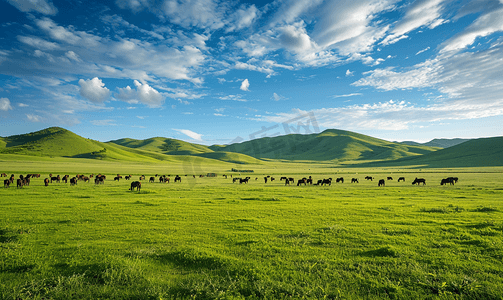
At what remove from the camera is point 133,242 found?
974 cm

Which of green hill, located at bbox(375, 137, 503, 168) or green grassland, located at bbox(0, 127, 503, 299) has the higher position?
green hill, located at bbox(375, 137, 503, 168)

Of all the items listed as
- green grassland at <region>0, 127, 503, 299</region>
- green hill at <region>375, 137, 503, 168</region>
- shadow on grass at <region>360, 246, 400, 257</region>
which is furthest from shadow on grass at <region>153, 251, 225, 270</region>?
green hill at <region>375, 137, 503, 168</region>

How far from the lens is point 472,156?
154 meters

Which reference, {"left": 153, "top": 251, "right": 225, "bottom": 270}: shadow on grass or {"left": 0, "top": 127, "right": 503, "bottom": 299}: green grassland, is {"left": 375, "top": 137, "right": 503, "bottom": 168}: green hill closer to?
{"left": 0, "top": 127, "right": 503, "bottom": 299}: green grassland

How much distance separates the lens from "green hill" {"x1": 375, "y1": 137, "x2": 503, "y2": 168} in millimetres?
133750

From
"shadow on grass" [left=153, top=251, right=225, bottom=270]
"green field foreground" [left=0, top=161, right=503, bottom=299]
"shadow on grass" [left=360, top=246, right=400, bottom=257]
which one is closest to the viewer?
"green field foreground" [left=0, top=161, right=503, bottom=299]

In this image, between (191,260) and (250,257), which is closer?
(191,260)

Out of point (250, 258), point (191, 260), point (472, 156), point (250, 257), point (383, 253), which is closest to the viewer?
point (191, 260)

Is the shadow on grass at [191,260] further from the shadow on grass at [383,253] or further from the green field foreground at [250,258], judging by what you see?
the shadow on grass at [383,253]

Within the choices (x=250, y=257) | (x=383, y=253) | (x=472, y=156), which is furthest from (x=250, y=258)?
(x=472, y=156)

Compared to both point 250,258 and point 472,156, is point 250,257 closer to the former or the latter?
point 250,258

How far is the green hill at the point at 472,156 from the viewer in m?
134

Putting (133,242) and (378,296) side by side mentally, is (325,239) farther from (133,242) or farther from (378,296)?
(133,242)

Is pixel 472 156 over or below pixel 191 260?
over
